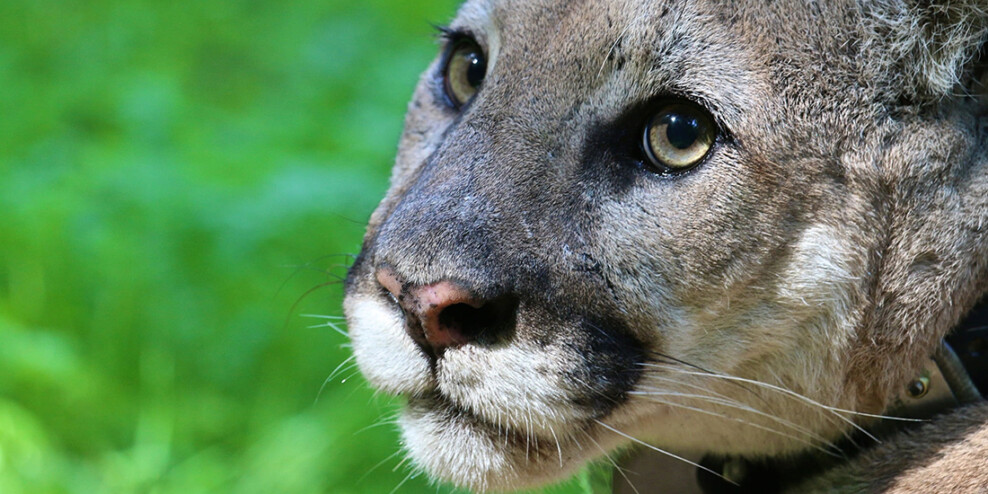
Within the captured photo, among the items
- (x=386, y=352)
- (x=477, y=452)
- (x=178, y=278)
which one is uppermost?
(x=178, y=278)

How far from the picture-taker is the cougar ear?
9.05 ft

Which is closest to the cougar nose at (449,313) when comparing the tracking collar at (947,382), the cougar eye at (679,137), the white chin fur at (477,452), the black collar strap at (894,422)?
the white chin fur at (477,452)

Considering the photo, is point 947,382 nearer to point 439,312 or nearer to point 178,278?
point 439,312

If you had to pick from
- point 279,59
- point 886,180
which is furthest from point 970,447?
point 279,59

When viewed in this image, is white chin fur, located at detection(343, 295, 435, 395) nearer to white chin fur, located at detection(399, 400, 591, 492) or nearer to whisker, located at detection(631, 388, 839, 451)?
white chin fur, located at detection(399, 400, 591, 492)

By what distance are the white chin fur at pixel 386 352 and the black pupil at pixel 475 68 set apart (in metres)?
0.85

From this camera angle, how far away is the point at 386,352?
2703mm

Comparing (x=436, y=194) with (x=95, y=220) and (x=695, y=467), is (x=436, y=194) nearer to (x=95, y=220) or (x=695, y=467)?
(x=695, y=467)

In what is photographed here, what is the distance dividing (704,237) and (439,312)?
0.67m

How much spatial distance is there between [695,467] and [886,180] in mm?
1011

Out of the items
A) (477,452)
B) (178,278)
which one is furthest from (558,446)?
(178,278)

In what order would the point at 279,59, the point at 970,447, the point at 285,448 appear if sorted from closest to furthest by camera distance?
1. the point at 970,447
2. the point at 285,448
3. the point at 279,59

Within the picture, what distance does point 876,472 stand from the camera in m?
2.87

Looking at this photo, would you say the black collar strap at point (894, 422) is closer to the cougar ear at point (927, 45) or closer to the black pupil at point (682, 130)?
the cougar ear at point (927, 45)
